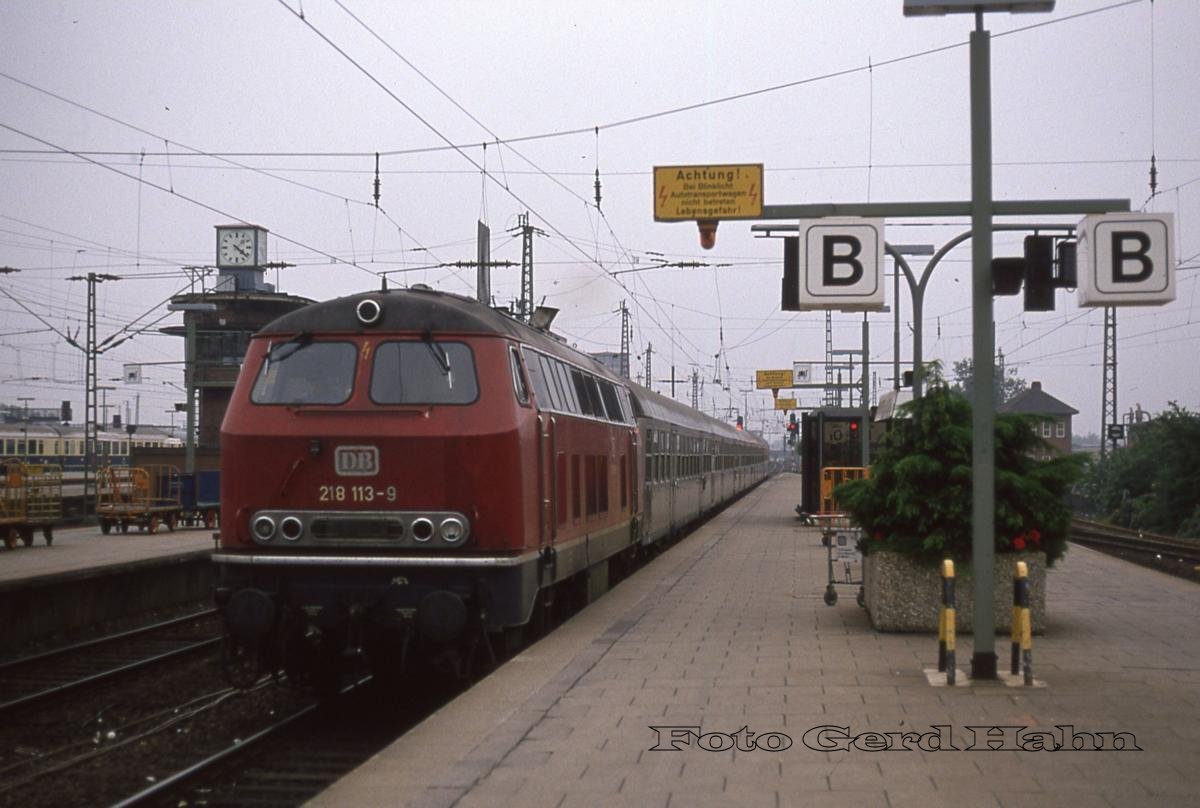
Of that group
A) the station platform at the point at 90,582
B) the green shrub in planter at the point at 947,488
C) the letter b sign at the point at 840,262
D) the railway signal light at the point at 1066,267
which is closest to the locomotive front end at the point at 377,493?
the letter b sign at the point at 840,262

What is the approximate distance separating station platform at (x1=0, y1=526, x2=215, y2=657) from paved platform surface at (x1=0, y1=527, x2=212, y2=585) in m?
0.01

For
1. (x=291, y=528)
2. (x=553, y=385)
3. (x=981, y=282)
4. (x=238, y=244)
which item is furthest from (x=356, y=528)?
(x=238, y=244)

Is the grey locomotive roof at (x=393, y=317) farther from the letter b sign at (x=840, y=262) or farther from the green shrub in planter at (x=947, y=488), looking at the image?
the green shrub in planter at (x=947, y=488)

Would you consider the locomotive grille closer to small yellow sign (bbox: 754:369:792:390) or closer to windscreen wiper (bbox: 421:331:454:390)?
windscreen wiper (bbox: 421:331:454:390)

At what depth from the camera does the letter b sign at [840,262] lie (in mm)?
11109

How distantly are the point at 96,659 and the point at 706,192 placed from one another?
8.38m

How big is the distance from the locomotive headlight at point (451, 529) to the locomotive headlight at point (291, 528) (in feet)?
3.61

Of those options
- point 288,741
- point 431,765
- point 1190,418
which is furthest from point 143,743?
point 1190,418

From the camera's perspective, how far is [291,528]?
9.83m

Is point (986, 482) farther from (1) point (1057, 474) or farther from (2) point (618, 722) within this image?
(2) point (618, 722)

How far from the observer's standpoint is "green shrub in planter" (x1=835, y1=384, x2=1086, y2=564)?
463 inches

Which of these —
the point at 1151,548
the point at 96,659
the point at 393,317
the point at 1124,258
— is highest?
the point at 1124,258

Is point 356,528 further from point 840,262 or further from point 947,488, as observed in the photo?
point 947,488

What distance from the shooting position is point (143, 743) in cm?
960
